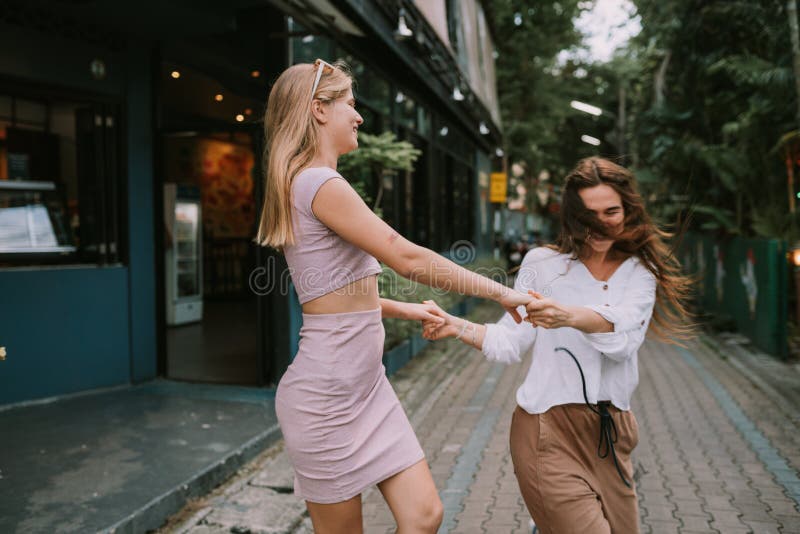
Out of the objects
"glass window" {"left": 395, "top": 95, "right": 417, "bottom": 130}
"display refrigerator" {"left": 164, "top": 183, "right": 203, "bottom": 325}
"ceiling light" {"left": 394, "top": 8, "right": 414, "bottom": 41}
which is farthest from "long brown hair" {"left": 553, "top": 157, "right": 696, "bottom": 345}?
"display refrigerator" {"left": 164, "top": 183, "right": 203, "bottom": 325}

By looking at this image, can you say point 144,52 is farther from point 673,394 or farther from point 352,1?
point 673,394

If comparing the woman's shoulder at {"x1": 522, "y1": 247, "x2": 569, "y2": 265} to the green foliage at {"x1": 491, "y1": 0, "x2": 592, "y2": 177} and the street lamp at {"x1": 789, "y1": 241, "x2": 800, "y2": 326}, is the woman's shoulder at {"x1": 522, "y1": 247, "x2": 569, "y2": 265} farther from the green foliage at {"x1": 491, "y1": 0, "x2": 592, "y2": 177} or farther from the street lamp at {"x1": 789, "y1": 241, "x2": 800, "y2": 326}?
the green foliage at {"x1": 491, "y1": 0, "x2": 592, "y2": 177}

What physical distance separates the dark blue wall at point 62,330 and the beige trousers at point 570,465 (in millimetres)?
5177

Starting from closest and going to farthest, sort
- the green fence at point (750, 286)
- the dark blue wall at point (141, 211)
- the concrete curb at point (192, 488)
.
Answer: the concrete curb at point (192, 488) → the dark blue wall at point (141, 211) → the green fence at point (750, 286)

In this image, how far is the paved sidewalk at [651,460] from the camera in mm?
4199

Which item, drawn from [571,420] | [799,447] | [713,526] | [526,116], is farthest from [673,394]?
[526,116]

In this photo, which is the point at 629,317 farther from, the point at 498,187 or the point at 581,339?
the point at 498,187

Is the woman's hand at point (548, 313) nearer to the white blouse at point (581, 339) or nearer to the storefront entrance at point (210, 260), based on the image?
the white blouse at point (581, 339)

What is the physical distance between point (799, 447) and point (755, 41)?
12170 mm

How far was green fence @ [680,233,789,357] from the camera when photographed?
382 inches

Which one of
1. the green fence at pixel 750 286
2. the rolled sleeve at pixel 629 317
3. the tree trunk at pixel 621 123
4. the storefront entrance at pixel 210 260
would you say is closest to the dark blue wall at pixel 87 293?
the storefront entrance at pixel 210 260

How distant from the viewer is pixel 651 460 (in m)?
5.34

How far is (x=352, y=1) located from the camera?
7027mm

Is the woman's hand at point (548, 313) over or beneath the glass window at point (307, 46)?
beneath
